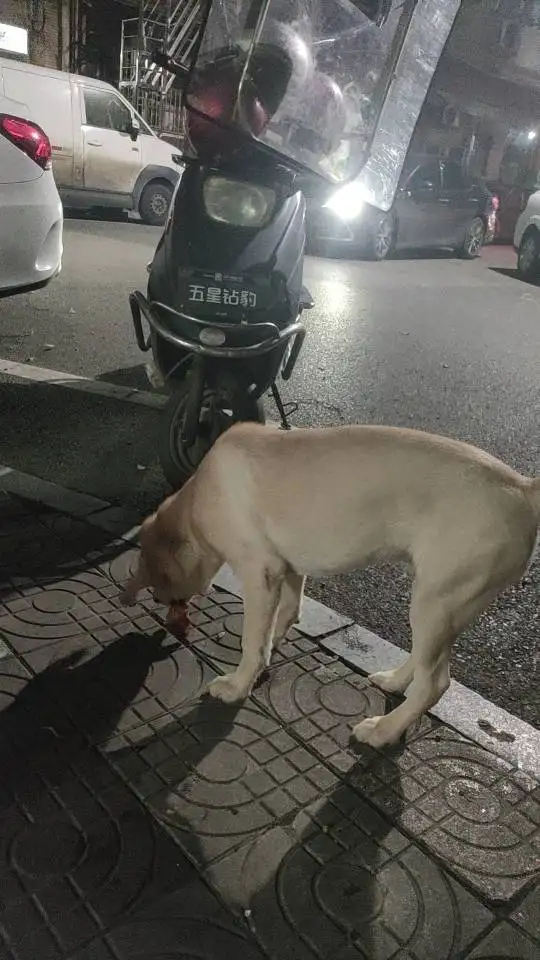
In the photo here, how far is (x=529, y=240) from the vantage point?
13.9 metres

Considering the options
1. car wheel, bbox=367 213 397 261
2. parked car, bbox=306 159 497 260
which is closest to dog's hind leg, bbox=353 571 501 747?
parked car, bbox=306 159 497 260

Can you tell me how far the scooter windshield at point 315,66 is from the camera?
3680 mm

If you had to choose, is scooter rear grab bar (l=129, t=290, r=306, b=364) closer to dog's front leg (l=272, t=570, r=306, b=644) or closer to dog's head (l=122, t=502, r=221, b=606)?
dog's head (l=122, t=502, r=221, b=606)

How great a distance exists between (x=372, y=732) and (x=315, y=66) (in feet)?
10.6

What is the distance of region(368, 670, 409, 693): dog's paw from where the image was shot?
2.74 m

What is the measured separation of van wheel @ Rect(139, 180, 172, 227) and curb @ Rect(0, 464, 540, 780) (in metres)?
11.8

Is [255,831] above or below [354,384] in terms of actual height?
above

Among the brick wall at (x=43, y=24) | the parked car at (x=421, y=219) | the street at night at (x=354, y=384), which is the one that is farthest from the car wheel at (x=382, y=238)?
the brick wall at (x=43, y=24)

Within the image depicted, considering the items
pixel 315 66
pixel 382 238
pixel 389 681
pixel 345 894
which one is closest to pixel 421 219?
pixel 382 238

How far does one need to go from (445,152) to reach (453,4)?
24.2 m

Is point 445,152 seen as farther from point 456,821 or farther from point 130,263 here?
point 456,821

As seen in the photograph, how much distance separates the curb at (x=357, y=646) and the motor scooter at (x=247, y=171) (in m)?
0.51

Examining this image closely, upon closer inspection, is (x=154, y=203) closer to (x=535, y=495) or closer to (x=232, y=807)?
(x=535, y=495)

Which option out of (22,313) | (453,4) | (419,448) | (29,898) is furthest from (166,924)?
(22,313)
